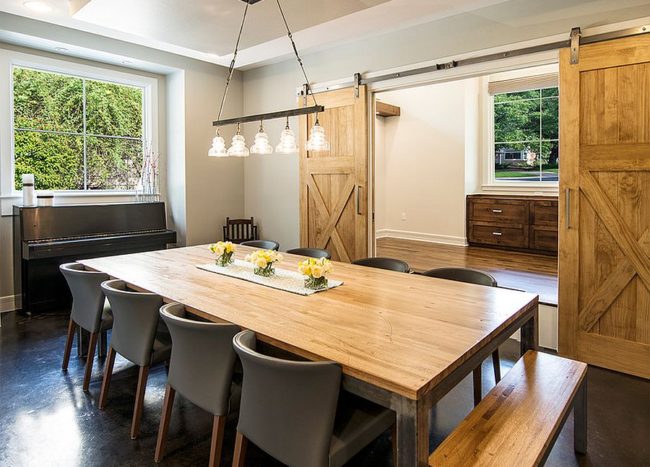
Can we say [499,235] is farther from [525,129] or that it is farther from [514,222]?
[525,129]

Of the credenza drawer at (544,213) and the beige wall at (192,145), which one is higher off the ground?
the beige wall at (192,145)

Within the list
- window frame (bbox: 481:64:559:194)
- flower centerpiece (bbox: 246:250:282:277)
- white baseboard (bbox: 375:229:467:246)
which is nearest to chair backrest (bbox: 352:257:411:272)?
flower centerpiece (bbox: 246:250:282:277)

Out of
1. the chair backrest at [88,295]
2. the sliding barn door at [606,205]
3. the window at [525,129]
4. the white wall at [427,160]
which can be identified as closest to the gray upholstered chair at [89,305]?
the chair backrest at [88,295]

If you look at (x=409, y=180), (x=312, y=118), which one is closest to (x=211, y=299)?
(x=312, y=118)

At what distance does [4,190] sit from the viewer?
4.44 meters

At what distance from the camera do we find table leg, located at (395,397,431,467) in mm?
1362

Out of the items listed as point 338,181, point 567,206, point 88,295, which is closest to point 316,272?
point 88,295

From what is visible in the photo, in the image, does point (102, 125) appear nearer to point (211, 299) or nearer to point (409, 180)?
point (211, 299)

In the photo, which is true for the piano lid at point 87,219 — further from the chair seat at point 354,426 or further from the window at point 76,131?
the chair seat at point 354,426

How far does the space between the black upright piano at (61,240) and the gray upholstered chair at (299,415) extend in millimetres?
3423

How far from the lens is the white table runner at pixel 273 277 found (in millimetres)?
2537

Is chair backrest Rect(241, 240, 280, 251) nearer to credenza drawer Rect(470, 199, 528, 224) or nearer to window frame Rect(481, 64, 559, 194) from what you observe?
credenza drawer Rect(470, 199, 528, 224)

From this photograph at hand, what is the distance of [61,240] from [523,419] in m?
4.31

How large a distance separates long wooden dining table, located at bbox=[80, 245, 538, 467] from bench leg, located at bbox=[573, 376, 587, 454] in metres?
0.32
